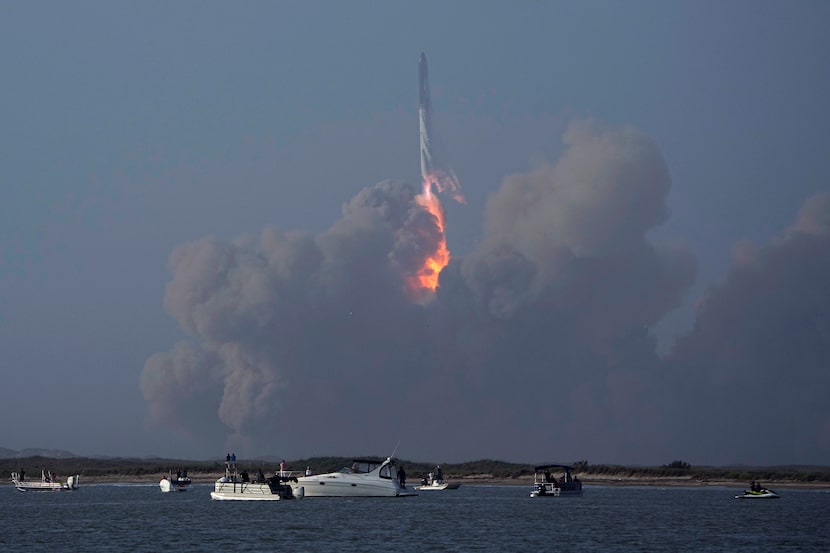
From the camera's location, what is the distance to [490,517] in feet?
300

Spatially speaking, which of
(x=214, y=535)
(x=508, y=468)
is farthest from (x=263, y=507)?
(x=508, y=468)

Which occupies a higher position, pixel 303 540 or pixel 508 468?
pixel 508 468

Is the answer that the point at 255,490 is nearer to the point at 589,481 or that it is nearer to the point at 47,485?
the point at 47,485

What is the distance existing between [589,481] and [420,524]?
84915 mm

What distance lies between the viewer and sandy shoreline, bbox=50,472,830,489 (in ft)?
506

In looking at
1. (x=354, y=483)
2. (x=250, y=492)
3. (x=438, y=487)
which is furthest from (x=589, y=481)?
(x=250, y=492)

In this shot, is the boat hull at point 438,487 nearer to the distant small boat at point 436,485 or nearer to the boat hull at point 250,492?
the distant small boat at point 436,485

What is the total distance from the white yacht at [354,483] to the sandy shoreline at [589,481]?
173 feet

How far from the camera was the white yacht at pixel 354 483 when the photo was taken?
363ft

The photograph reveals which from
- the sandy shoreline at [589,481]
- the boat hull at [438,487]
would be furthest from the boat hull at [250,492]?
the sandy shoreline at [589,481]

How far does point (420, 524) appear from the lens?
83562 mm

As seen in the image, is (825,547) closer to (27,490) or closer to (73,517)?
(73,517)

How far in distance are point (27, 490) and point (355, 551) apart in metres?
89.3

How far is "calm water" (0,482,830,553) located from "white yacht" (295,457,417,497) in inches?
40.3
